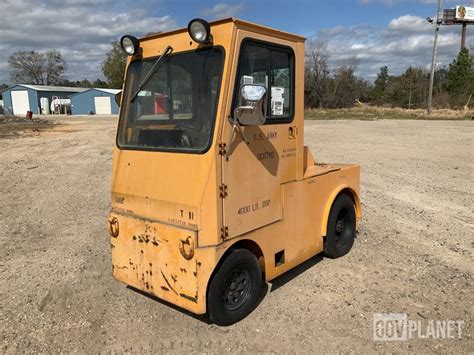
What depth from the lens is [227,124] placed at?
11.5 feet

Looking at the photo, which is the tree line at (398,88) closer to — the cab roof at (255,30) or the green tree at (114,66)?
the green tree at (114,66)

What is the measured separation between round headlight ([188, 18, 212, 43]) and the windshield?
15cm

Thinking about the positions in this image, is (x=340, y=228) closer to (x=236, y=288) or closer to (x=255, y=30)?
(x=236, y=288)

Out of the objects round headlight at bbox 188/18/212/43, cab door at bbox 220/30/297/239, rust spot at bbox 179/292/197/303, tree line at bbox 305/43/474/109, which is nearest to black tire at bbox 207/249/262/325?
rust spot at bbox 179/292/197/303

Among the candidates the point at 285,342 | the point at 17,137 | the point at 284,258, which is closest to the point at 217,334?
the point at 285,342

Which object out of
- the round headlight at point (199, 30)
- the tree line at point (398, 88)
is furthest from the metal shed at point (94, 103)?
the round headlight at point (199, 30)

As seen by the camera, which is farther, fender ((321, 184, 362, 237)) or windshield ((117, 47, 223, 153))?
fender ((321, 184, 362, 237))

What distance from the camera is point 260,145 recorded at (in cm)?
389

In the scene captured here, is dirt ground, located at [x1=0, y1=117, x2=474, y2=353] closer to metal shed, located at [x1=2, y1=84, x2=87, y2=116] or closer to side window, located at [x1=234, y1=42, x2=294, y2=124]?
side window, located at [x1=234, y1=42, x2=294, y2=124]

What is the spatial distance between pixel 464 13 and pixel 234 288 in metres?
83.7

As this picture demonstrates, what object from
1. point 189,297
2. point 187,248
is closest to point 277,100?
point 187,248

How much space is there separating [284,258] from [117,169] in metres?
1.86

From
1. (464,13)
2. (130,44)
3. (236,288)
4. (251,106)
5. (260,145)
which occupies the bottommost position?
(236,288)

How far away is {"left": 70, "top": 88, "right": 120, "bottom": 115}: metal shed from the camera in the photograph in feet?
207
